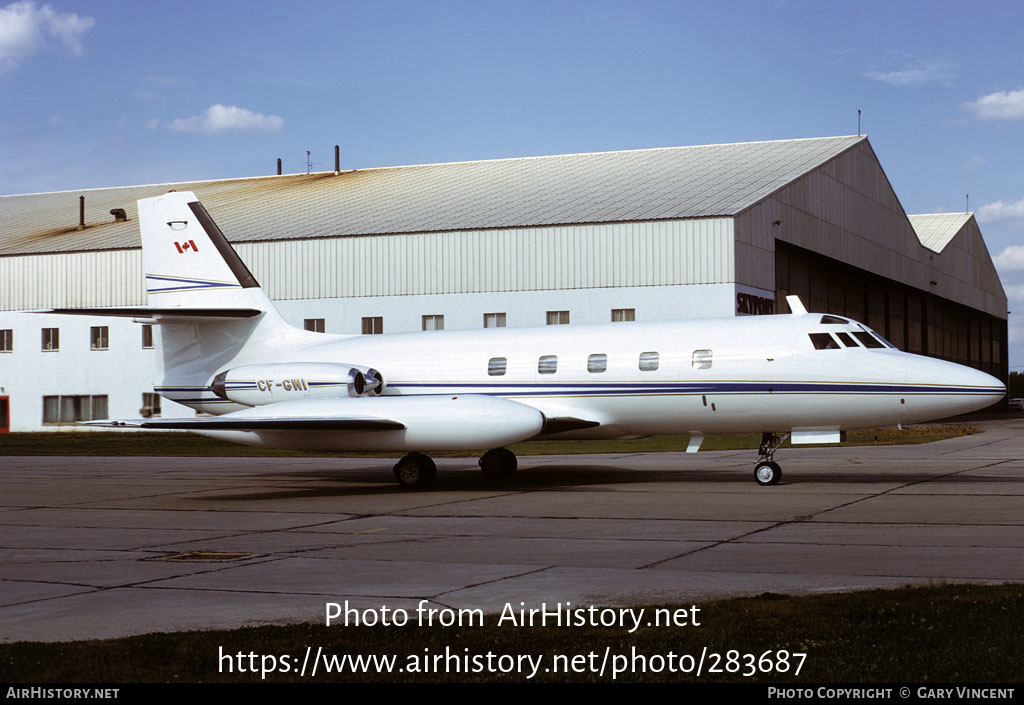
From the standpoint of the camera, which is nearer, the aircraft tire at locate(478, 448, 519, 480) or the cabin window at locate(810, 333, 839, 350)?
the cabin window at locate(810, 333, 839, 350)

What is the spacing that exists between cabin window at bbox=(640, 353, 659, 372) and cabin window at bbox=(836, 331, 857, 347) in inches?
127

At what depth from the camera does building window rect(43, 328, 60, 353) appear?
50.1m

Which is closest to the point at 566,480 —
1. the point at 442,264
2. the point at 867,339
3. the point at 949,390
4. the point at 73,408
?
the point at 867,339

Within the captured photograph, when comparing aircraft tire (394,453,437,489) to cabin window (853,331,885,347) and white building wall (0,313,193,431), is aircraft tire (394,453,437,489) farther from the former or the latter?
white building wall (0,313,193,431)

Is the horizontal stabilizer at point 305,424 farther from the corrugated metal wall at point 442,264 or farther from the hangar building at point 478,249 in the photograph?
the corrugated metal wall at point 442,264

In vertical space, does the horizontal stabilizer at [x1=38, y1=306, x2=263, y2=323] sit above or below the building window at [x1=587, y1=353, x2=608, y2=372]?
above

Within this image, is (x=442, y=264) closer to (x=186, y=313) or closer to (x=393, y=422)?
(x=186, y=313)

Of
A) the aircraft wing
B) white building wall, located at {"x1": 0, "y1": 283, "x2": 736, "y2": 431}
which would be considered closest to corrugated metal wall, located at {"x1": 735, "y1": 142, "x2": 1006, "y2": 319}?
white building wall, located at {"x1": 0, "y1": 283, "x2": 736, "y2": 431}

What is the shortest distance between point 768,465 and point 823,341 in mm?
2463

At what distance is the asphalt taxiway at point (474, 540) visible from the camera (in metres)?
9.24

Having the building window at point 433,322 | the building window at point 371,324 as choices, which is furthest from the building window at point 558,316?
the building window at point 371,324

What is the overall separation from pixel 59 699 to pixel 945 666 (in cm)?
498

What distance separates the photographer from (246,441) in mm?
21453

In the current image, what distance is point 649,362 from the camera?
20297 mm
